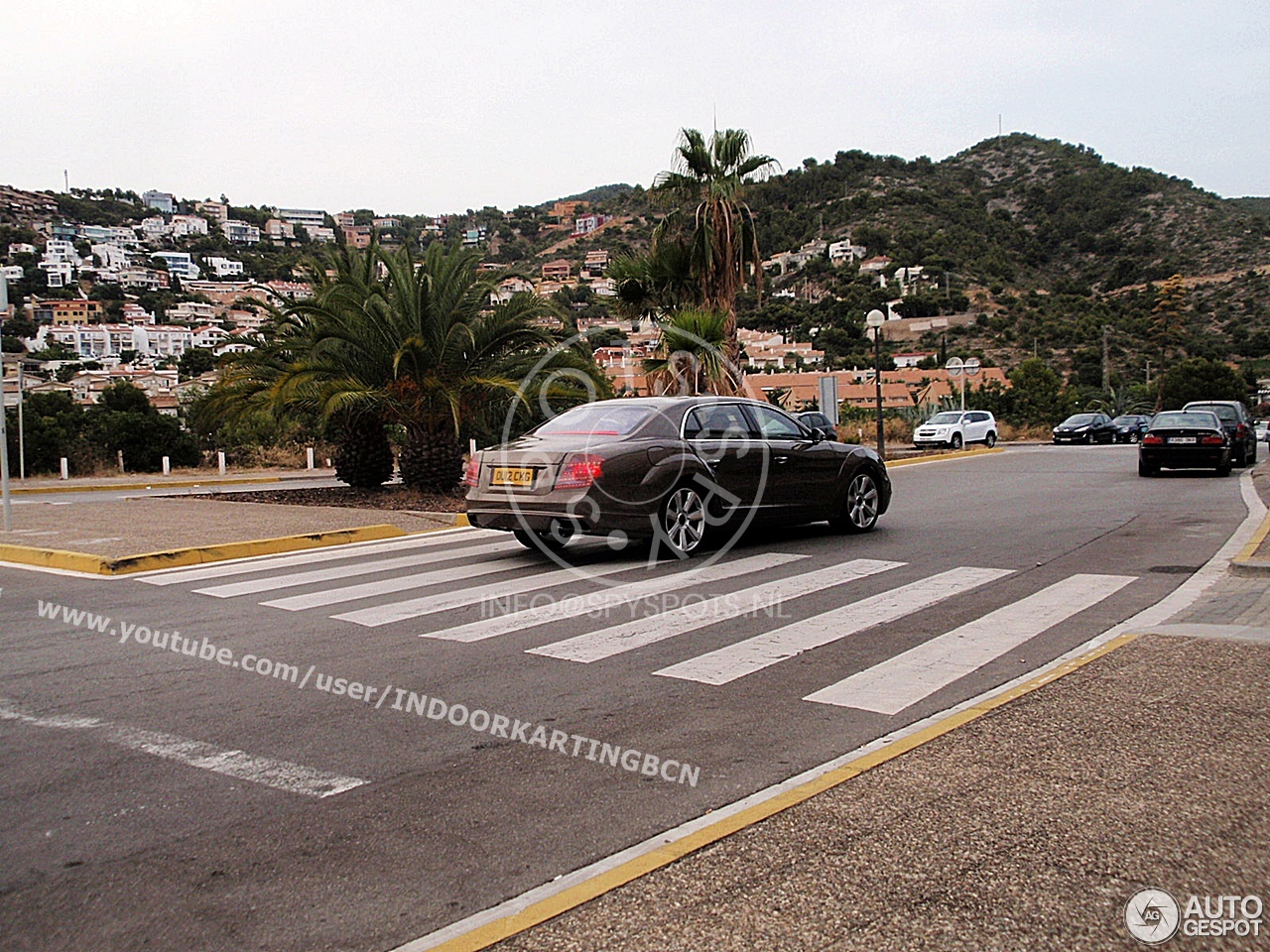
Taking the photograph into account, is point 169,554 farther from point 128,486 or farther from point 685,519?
point 128,486

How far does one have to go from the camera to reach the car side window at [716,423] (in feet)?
34.9

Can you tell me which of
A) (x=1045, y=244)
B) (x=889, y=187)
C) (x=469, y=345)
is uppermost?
(x=889, y=187)

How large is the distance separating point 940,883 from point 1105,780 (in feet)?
4.16

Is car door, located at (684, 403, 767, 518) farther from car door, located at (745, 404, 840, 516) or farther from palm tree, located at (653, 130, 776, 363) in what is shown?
palm tree, located at (653, 130, 776, 363)

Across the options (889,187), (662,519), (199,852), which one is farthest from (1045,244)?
(199,852)

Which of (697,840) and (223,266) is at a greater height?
(223,266)

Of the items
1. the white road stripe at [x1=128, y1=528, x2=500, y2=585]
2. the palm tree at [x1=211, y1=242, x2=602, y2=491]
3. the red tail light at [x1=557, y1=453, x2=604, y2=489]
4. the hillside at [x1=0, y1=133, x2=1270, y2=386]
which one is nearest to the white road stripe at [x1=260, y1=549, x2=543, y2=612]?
the red tail light at [x1=557, y1=453, x2=604, y2=489]

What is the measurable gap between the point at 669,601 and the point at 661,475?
202cm

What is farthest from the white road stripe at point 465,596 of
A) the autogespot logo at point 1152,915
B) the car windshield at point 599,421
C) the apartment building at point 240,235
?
the apartment building at point 240,235

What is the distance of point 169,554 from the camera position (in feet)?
34.6

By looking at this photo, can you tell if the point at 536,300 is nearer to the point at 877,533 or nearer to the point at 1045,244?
the point at 877,533

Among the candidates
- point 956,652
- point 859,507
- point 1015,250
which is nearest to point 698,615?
point 956,652

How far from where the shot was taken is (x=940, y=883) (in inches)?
134

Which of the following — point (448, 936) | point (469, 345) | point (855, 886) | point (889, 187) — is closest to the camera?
point (448, 936)
